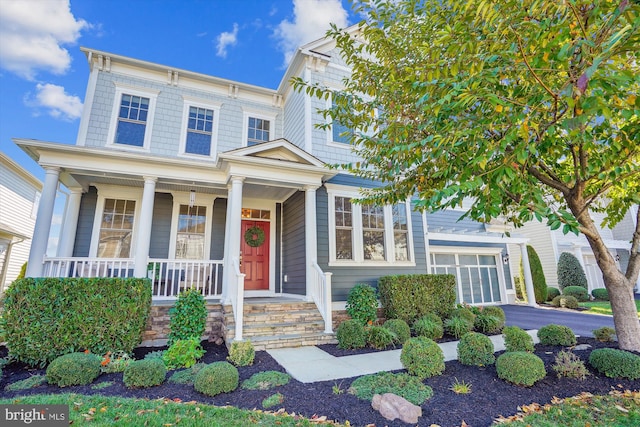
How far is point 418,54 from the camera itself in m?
4.77

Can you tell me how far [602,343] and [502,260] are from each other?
8.38 metres

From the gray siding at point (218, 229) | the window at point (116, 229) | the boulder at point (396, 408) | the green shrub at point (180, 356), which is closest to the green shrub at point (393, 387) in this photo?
the boulder at point (396, 408)

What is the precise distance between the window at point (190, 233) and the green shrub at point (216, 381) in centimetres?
499

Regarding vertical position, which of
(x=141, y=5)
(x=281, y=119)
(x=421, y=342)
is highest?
(x=141, y=5)

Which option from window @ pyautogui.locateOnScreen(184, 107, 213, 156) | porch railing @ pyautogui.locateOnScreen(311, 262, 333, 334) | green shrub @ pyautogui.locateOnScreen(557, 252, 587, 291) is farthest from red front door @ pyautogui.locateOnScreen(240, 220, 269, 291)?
green shrub @ pyautogui.locateOnScreen(557, 252, 587, 291)

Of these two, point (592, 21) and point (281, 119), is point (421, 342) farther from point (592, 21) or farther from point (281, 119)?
point (281, 119)

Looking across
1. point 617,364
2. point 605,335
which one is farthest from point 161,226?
point 605,335

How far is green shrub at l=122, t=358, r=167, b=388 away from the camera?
3803 mm

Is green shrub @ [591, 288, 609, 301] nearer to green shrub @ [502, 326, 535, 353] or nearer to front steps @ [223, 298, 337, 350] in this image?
green shrub @ [502, 326, 535, 353]

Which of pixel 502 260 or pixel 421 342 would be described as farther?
pixel 502 260

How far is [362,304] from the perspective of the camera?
22.7 feet

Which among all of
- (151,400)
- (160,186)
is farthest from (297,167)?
(151,400)

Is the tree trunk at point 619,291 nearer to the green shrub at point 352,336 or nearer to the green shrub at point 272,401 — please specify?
the green shrub at point 352,336

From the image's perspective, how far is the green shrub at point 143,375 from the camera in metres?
3.80
